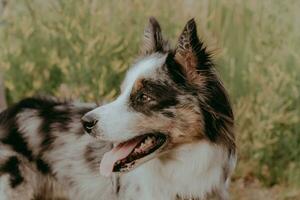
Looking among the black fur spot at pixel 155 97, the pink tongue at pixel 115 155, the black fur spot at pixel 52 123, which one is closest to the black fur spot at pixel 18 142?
the black fur spot at pixel 52 123

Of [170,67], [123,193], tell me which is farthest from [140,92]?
[123,193]

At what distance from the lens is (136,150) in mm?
4410

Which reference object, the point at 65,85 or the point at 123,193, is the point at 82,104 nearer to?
the point at 123,193

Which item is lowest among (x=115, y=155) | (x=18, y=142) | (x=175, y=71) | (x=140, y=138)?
(x=18, y=142)

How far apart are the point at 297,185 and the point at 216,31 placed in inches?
59.6

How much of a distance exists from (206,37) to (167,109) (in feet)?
6.44

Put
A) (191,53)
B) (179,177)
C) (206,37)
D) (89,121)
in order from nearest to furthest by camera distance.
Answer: (89,121)
(191,53)
(179,177)
(206,37)

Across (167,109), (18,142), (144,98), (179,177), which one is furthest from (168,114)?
(18,142)

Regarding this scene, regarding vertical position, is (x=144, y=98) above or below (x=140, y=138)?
above

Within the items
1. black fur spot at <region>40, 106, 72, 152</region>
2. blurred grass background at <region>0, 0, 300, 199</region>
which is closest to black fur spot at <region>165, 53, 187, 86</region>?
black fur spot at <region>40, 106, 72, 152</region>

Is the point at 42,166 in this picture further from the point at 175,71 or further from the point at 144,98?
the point at 175,71

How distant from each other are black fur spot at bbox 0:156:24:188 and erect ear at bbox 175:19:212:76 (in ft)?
4.59

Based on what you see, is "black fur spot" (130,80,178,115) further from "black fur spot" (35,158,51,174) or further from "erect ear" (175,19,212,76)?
"black fur spot" (35,158,51,174)

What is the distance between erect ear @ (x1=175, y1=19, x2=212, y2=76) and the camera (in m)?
4.28
